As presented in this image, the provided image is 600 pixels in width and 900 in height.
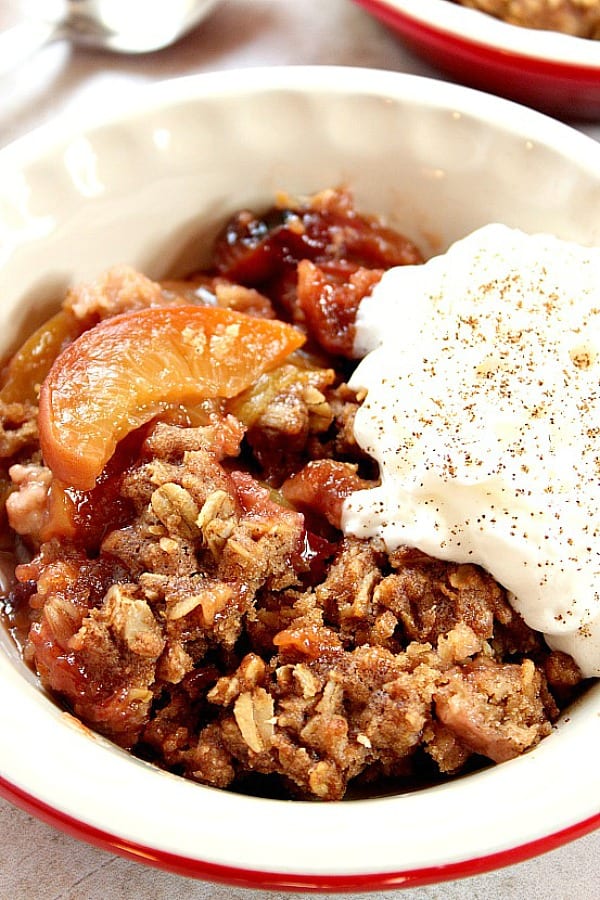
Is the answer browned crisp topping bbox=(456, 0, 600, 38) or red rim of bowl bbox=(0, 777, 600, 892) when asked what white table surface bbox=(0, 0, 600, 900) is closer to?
browned crisp topping bbox=(456, 0, 600, 38)

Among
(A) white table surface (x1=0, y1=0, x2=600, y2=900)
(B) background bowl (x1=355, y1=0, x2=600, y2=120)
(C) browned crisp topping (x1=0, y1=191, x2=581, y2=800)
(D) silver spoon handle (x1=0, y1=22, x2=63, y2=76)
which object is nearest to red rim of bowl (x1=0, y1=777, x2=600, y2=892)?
(C) browned crisp topping (x1=0, y1=191, x2=581, y2=800)

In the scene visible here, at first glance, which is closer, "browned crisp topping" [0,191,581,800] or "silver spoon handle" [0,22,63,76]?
"browned crisp topping" [0,191,581,800]

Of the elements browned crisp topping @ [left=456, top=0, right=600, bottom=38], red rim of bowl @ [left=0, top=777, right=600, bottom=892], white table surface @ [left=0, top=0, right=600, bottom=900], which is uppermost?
white table surface @ [left=0, top=0, right=600, bottom=900]

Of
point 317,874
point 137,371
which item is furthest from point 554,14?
point 317,874

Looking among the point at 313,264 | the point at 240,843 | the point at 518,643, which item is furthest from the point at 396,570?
the point at 313,264

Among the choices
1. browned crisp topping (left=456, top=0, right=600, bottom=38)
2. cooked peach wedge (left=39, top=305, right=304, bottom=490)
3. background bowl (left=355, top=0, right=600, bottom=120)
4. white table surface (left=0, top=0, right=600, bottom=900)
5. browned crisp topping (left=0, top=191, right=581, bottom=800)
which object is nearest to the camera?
browned crisp topping (left=0, top=191, right=581, bottom=800)
